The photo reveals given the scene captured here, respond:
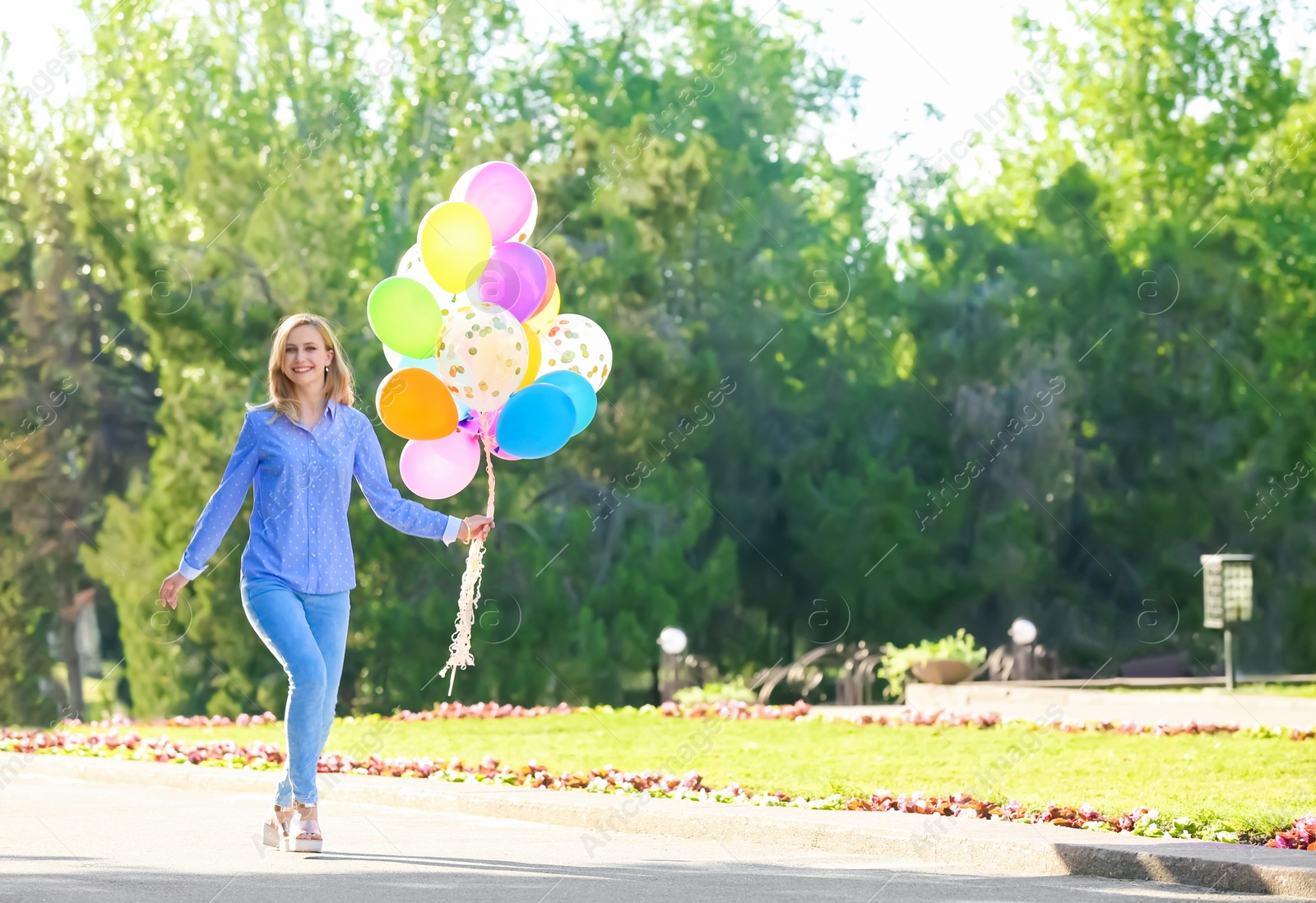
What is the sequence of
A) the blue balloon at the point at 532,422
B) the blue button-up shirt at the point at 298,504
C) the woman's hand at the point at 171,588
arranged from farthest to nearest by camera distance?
1. the blue balloon at the point at 532,422
2. the blue button-up shirt at the point at 298,504
3. the woman's hand at the point at 171,588

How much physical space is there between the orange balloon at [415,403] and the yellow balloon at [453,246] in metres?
0.51

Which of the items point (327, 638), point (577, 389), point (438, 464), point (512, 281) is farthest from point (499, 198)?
point (327, 638)

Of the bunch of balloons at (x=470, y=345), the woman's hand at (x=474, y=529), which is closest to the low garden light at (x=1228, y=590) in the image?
the bunch of balloons at (x=470, y=345)

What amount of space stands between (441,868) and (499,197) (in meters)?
3.42

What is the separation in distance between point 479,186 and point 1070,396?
23290 millimetres

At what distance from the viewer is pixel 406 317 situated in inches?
361

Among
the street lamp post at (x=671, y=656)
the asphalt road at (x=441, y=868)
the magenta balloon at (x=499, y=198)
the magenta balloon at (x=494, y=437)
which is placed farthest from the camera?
the street lamp post at (x=671, y=656)

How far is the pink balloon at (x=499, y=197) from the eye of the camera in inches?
380

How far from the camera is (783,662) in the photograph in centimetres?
3238

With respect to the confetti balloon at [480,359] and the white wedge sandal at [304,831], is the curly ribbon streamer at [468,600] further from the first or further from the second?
the white wedge sandal at [304,831]

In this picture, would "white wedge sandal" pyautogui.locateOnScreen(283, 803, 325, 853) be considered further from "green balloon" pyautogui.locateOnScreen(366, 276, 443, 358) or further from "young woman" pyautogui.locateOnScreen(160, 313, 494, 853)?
"green balloon" pyautogui.locateOnScreen(366, 276, 443, 358)

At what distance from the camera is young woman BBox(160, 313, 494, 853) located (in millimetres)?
7930

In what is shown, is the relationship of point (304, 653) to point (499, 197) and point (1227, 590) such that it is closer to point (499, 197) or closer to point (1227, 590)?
point (499, 197)

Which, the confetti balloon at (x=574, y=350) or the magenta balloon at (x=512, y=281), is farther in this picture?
the confetti balloon at (x=574, y=350)
